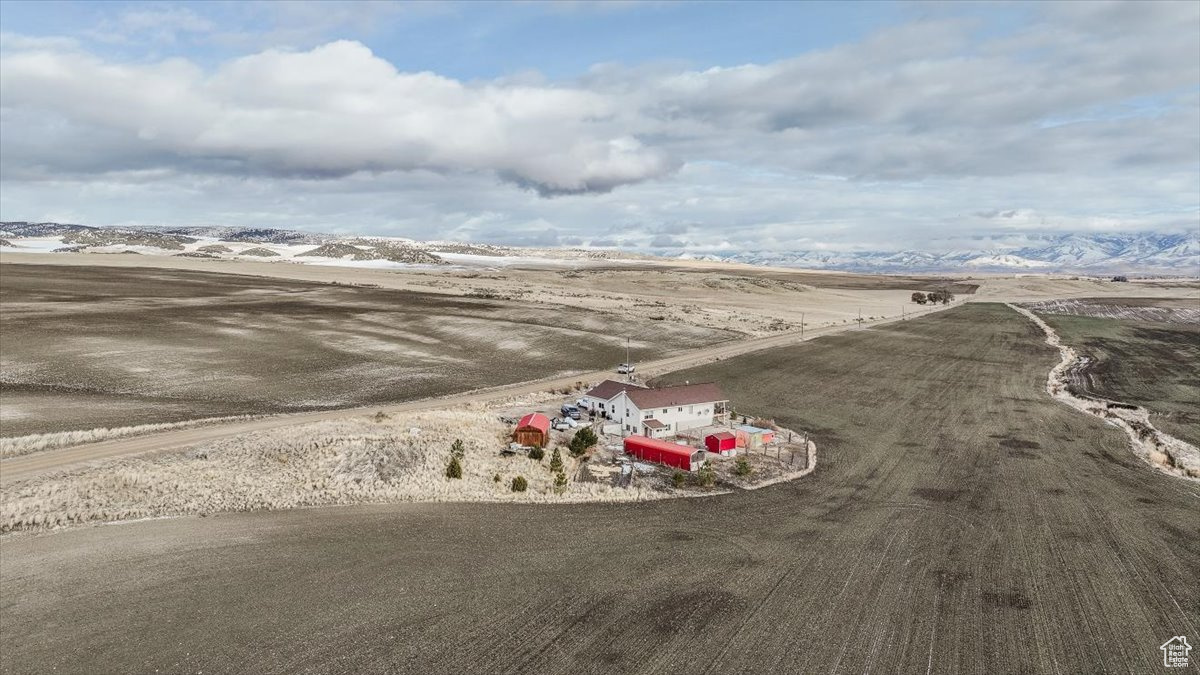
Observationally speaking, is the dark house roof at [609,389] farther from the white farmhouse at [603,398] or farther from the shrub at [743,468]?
the shrub at [743,468]

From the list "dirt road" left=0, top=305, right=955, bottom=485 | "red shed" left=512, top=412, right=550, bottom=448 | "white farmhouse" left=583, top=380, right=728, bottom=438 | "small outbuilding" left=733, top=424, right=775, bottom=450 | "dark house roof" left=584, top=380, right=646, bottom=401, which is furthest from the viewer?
"dark house roof" left=584, top=380, right=646, bottom=401

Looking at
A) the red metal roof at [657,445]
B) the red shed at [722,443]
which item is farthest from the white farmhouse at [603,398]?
the red shed at [722,443]

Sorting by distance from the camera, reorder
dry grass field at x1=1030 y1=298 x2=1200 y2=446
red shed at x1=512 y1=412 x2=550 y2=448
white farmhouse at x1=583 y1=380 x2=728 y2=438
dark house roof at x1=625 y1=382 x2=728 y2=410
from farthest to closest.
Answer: dry grass field at x1=1030 y1=298 x2=1200 y2=446, dark house roof at x1=625 y1=382 x2=728 y2=410, white farmhouse at x1=583 y1=380 x2=728 y2=438, red shed at x1=512 y1=412 x2=550 y2=448

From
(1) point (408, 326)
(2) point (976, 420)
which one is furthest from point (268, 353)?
(2) point (976, 420)

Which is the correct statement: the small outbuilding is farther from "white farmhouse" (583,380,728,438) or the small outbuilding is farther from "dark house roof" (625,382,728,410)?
"dark house roof" (625,382,728,410)

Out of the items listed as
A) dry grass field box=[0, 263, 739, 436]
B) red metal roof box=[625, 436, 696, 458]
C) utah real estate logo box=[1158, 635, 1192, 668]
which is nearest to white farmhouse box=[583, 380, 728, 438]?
red metal roof box=[625, 436, 696, 458]

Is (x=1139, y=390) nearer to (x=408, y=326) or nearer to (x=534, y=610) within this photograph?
(x=534, y=610)
